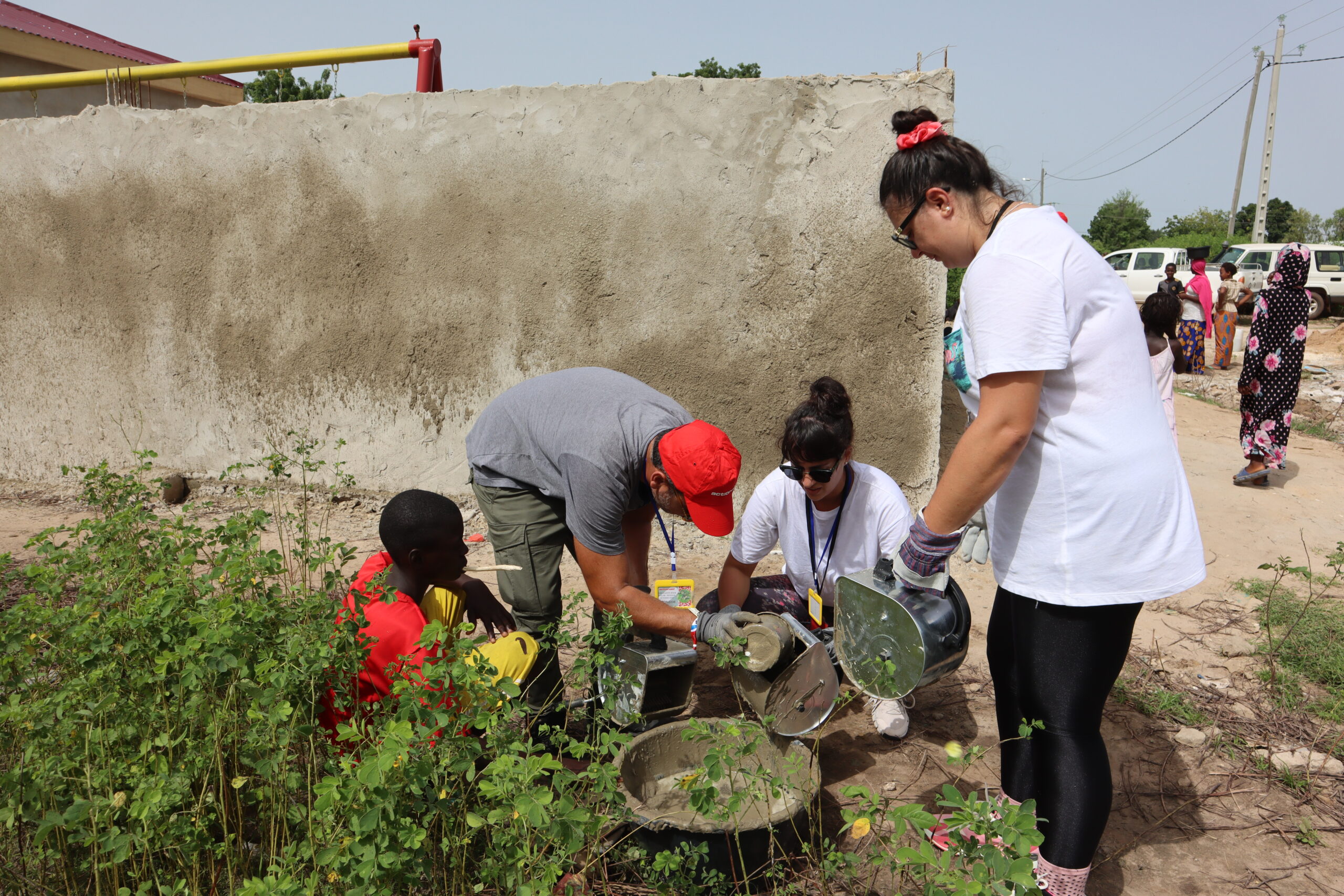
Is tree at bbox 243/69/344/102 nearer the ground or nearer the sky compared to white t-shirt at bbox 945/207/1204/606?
nearer the sky

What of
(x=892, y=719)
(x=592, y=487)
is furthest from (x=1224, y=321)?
(x=592, y=487)

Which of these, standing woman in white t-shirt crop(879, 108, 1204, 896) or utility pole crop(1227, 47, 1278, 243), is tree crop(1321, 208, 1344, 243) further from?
standing woman in white t-shirt crop(879, 108, 1204, 896)

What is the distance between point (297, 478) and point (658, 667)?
3389 mm

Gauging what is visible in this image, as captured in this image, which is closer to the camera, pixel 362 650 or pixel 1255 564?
pixel 362 650

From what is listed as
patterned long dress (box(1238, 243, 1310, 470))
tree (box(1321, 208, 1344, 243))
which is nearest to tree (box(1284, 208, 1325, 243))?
tree (box(1321, 208, 1344, 243))

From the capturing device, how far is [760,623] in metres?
2.45

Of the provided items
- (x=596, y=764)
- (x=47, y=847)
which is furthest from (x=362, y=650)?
(x=47, y=847)

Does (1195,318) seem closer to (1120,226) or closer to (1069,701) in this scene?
(1069,701)

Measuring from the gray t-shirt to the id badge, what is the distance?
714 mm

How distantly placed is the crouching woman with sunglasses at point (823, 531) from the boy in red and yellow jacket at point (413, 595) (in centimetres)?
89

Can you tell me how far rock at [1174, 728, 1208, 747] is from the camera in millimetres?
2896

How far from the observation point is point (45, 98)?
745 centimetres

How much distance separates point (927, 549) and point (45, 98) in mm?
8801

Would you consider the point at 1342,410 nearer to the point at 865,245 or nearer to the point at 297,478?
the point at 865,245
